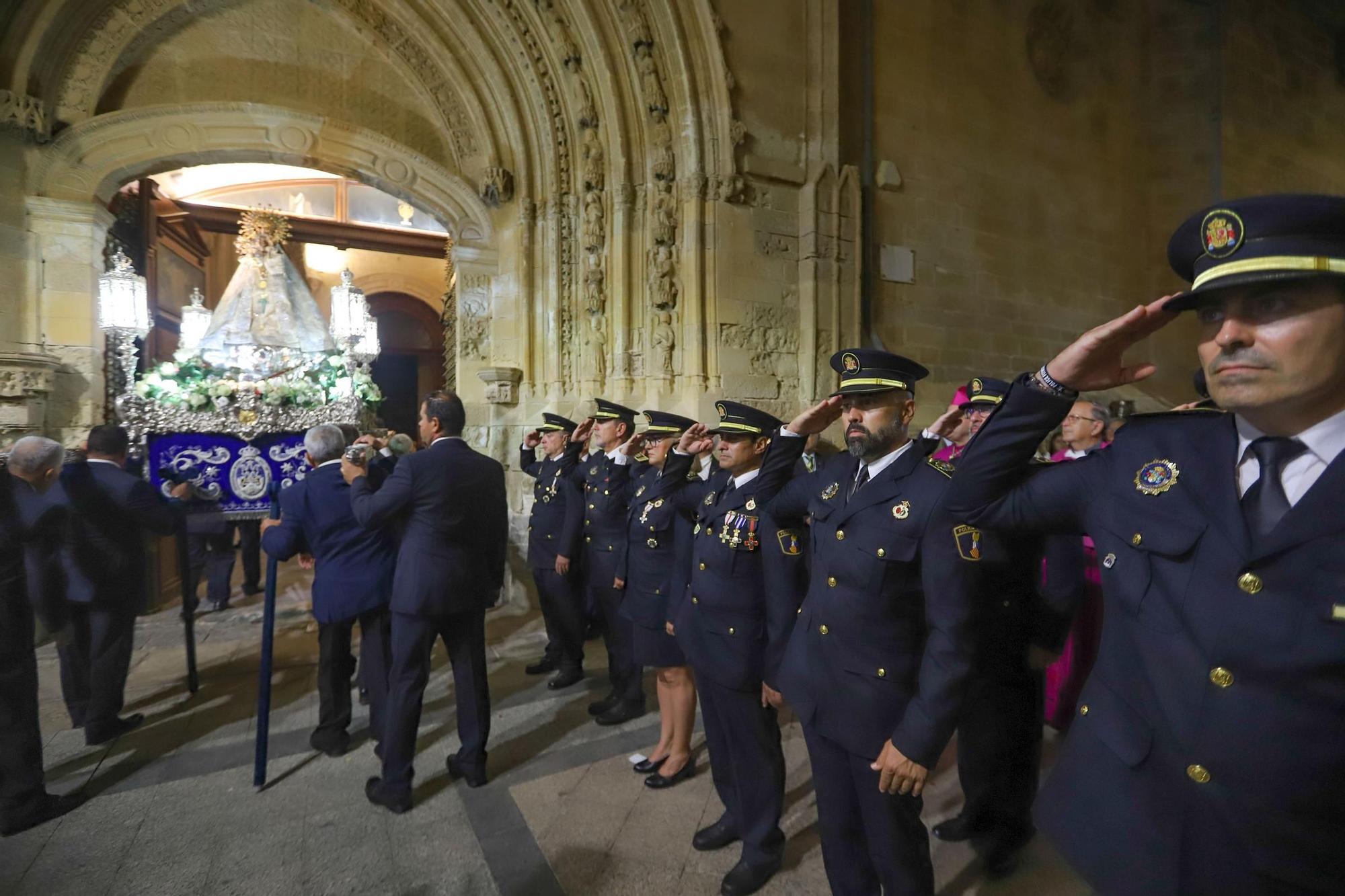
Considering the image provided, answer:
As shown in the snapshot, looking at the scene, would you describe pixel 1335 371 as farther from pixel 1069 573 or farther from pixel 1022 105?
pixel 1022 105

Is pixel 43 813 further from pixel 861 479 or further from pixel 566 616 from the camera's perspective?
pixel 861 479

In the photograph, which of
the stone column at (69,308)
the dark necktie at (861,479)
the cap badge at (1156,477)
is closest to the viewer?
the cap badge at (1156,477)

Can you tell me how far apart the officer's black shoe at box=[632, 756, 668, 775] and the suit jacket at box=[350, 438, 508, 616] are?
118 cm

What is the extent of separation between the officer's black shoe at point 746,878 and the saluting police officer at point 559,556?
92.9 inches

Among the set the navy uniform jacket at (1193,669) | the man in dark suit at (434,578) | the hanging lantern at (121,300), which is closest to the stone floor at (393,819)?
the man in dark suit at (434,578)

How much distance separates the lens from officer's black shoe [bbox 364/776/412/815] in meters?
3.08

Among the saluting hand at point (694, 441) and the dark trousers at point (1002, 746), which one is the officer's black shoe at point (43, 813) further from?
the dark trousers at point (1002, 746)

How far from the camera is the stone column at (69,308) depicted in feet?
19.0

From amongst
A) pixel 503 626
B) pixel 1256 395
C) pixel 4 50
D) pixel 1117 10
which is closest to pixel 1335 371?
pixel 1256 395

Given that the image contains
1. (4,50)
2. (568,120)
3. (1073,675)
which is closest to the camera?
(1073,675)

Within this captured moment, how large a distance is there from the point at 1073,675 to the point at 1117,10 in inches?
424

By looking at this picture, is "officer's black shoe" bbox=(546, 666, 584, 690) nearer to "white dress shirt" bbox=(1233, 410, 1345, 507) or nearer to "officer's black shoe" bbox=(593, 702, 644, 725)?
"officer's black shoe" bbox=(593, 702, 644, 725)

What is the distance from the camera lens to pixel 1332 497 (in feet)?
3.19

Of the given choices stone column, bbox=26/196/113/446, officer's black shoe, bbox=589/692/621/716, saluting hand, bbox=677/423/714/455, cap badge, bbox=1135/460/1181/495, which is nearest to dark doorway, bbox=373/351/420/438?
stone column, bbox=26/196/113/446
